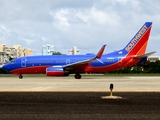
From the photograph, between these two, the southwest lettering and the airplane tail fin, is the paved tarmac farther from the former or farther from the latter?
the southwest lettering

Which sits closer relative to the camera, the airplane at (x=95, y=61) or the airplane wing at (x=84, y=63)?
the airplane wing at (x=84, y=63)

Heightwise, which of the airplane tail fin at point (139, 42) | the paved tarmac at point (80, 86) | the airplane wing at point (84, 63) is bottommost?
the paved tarmac at point (80, 86)

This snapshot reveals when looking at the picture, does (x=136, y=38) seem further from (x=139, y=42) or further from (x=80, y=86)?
(x=80, y=86)

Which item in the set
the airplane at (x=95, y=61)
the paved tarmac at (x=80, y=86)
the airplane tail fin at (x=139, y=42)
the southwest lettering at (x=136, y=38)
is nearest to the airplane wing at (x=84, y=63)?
the airplane at (x=95, y=61)

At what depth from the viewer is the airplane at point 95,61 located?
49.8m

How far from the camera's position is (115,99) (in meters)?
19.9

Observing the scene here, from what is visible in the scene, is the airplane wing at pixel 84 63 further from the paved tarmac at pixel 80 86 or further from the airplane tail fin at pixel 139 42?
the paved tarmac at pixel 80 86

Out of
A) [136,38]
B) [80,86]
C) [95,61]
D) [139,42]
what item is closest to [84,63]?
[95,61]

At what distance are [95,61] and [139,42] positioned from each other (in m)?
6.57

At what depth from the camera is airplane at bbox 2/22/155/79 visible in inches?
1961

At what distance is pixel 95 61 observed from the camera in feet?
166

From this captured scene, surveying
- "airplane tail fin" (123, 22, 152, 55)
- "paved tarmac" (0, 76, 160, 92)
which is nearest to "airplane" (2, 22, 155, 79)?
"airplane tail fin" (123, 22, 152, 55)

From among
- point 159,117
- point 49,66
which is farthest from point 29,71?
point 159,117

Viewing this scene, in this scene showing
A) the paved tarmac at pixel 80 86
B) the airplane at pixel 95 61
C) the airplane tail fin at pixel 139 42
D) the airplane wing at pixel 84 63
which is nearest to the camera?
the paved tarmac at pixel 80 86
